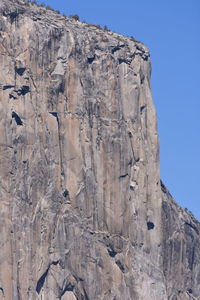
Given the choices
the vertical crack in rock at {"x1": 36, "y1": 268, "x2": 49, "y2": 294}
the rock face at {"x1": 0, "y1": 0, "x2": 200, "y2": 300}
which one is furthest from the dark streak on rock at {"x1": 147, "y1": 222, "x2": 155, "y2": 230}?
the vertical crack in rock at {"x1": 36, "y1": 268, "x2": 49, "y2": 294}

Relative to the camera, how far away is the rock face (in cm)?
16838

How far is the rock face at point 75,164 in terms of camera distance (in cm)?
16838

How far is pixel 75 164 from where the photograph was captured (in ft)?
566

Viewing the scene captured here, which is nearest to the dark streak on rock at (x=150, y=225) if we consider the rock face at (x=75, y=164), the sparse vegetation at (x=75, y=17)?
the rock face at (x=75, y=164)

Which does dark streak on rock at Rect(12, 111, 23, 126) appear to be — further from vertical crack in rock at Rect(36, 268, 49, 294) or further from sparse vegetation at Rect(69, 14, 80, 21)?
sparse vegetation at Rect(69, 14, 80, 21)

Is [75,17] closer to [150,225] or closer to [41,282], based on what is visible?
[150,225]

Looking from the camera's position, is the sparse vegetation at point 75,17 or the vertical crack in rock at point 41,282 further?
the sparse vegetation at point 75,17

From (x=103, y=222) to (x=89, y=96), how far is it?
9800 mm

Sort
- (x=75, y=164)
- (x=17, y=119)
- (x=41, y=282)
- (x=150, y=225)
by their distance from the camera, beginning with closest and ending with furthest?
(x=17, y=119), (x=41, y=282), (x=75, y=164), (x=150, y=225)

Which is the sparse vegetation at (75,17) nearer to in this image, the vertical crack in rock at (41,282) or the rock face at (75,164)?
the rock face at (75,164)

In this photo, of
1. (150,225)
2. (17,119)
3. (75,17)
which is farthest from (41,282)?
(75,17)

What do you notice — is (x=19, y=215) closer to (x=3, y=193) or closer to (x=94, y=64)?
(x=3, y=193)

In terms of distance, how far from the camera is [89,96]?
174 meters

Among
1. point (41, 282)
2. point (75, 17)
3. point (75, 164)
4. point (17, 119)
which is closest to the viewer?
point (17, 119)
